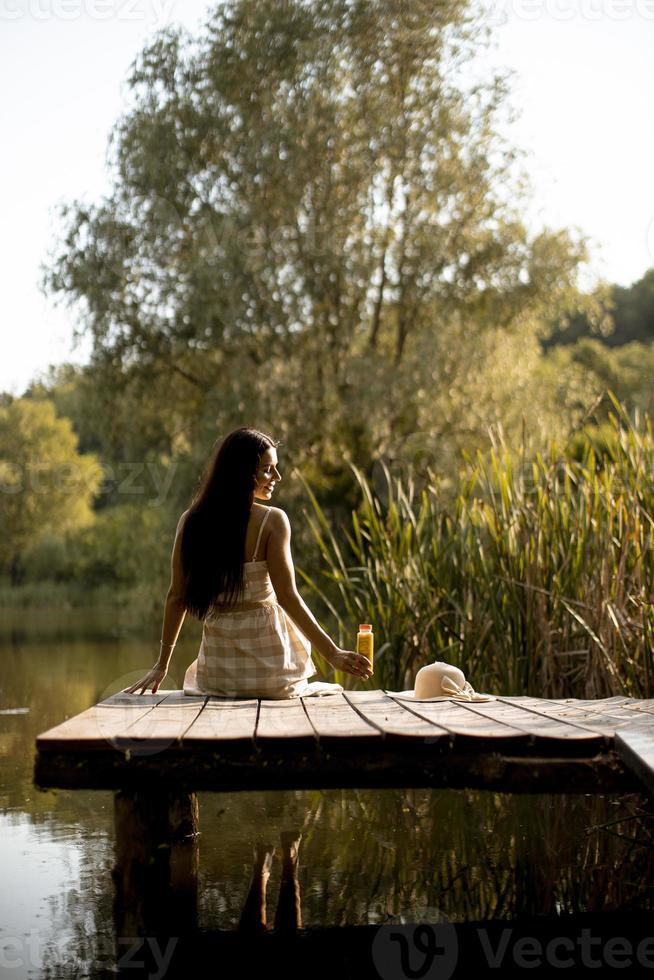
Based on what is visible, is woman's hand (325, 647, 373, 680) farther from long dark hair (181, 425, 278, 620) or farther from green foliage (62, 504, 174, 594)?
green foliage (62, 504, 174, 594)

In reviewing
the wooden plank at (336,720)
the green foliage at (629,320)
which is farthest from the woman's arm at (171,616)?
the green foliage at (629,320)

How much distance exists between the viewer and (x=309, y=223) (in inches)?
666

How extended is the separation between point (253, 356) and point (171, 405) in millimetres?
1661

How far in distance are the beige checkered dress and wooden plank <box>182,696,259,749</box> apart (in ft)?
0.26

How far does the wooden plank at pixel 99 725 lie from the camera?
9.09 feet

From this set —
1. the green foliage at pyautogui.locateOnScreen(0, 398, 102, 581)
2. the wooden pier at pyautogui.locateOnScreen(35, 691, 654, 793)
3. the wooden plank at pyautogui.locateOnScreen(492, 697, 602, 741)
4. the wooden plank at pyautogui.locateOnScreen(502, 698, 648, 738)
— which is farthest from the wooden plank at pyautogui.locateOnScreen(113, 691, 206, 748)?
the green foliage at pyautogui.locateOnScreen(0, 398, 102, 581)

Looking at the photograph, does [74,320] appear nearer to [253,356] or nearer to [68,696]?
[253,356]

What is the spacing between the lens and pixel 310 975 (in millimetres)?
3111

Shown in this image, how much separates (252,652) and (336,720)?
75cm

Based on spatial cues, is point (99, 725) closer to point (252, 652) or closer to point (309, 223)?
point (252, 652)

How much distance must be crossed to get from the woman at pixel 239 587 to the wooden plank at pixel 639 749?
1.05 metres

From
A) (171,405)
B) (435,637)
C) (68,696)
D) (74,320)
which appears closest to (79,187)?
(74,320)

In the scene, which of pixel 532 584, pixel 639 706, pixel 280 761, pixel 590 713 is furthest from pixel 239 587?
pixel 532 584

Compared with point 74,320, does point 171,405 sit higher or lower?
lower
